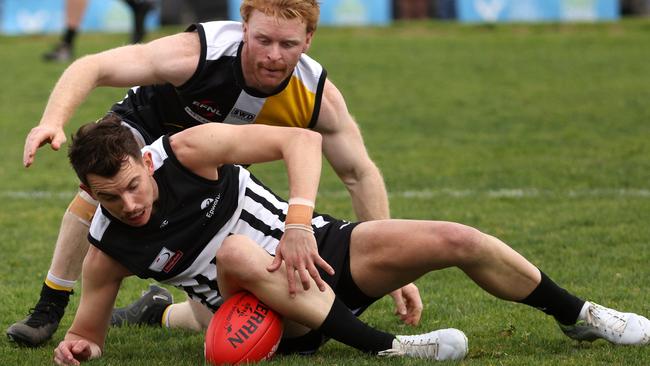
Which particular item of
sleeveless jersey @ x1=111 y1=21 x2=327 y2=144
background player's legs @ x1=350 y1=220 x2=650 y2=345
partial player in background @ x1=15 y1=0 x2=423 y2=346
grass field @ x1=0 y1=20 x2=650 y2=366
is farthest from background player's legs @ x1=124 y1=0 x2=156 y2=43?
background player's legs @ x1=350 y1=220 x2=650 y2=345

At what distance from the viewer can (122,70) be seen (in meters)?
5.31

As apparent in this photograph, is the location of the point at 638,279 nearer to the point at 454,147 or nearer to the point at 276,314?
the point at 276,314

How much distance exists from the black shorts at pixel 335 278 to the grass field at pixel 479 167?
0.13 m

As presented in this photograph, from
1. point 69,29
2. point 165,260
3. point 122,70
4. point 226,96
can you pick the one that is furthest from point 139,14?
point 165,260

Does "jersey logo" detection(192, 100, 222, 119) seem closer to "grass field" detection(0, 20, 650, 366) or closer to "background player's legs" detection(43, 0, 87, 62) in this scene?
"grass field" detection(0, 20, 650, 366)

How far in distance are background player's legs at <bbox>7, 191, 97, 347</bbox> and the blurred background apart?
1709cm

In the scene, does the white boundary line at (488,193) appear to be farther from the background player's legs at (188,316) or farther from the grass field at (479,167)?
the background player's legs at (188,316)

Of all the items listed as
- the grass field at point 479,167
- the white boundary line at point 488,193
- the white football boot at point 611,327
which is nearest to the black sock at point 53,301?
the grass field at point 479,167

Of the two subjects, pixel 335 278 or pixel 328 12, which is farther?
pixel 328 12

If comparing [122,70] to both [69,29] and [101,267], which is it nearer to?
[101,267]

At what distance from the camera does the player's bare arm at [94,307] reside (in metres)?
5.04

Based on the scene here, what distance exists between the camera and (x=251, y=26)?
549 centimetres

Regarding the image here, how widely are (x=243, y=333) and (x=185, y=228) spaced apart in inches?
20.3

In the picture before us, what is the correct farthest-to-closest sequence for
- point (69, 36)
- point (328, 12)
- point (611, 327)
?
point (328, 12)
point (69, 36)
point (611, 327)
